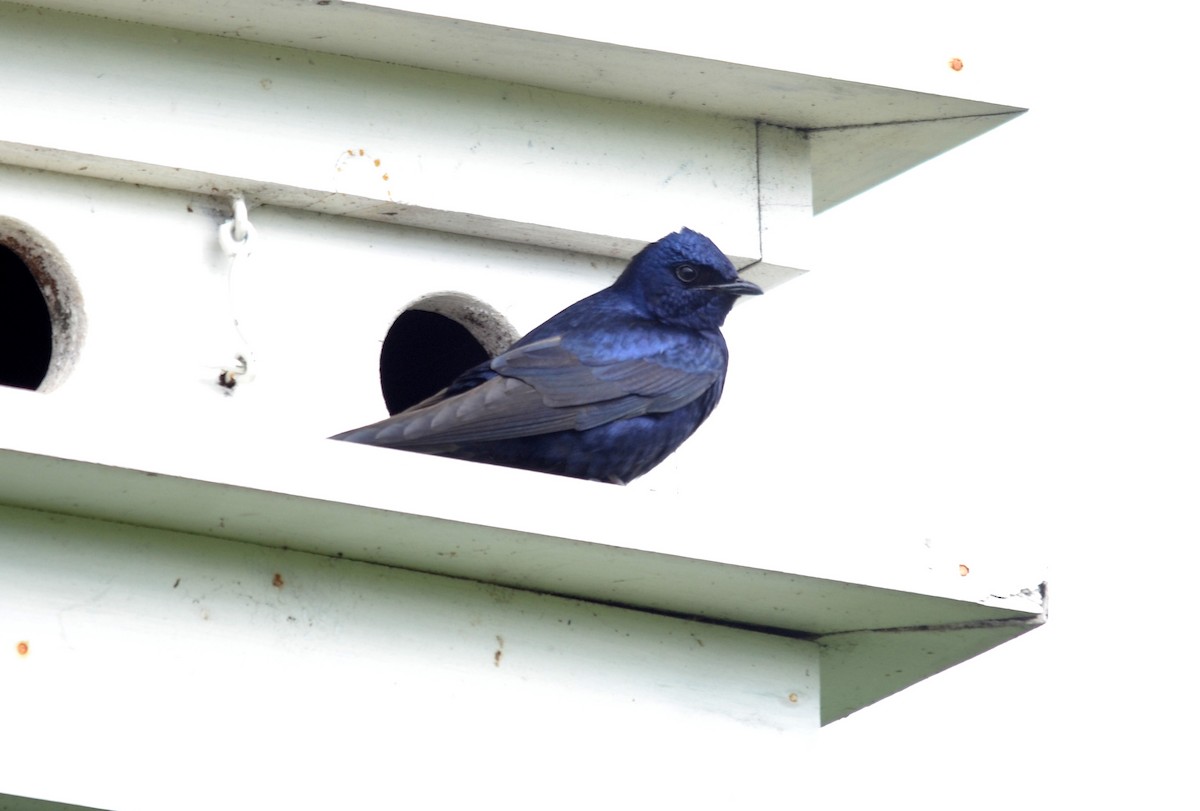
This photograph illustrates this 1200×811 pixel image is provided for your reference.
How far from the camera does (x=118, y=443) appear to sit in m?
2.92

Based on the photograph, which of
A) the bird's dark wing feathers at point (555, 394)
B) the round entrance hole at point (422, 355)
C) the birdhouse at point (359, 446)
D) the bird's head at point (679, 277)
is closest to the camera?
the birdhouse at point (359, 446)

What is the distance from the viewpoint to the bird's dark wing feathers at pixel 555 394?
11.7 feet

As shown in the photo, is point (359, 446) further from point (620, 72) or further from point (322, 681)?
point (620, 72)

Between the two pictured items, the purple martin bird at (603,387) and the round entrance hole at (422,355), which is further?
the round entrance hole at (422,355)

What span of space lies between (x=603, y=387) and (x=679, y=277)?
0.28 meters

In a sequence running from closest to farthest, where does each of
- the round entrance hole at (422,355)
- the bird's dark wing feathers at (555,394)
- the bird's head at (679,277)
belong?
the bird's dark wing feathers at (555,394) → the bird's head at (679,277) → the round entrance hole at (422,355)

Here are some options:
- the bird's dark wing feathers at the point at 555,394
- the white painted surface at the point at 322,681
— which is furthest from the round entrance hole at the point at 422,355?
the white painted surface at the point at 322,681

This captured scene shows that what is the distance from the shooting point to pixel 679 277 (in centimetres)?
397

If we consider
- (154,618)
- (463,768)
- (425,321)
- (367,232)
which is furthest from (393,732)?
(425,321)

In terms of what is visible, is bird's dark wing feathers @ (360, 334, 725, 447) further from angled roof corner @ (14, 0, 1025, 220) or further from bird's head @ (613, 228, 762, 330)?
angled roof corner @ (14, 0, 1025, 220)

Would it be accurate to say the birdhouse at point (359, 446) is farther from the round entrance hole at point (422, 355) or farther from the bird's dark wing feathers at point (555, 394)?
the round entrance hole at point (422, 355)

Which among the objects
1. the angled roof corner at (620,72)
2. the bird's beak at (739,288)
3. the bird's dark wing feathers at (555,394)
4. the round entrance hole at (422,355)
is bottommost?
the bird's dark wing feathers at (555,394)

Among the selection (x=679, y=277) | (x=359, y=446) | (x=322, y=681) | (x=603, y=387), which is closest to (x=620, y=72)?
(x=679, y=277)

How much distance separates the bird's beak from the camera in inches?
157
